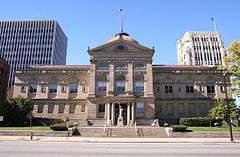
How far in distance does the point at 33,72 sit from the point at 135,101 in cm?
2369

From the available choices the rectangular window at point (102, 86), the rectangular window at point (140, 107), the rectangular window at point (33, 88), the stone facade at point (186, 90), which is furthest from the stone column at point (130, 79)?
→ the rectangular window at point (33, 88)

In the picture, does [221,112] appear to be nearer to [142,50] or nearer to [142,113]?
[142,113]

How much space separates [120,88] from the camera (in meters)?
55.4

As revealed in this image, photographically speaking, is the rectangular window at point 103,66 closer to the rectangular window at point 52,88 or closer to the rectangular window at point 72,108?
the rectangular window at point 72,108

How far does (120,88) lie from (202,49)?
79.3 m

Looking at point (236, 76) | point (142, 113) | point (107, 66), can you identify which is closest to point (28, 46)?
point (107, 66)

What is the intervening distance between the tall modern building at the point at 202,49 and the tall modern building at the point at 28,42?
200ft

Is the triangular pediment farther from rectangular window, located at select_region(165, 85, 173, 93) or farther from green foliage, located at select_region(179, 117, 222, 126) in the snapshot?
green foliage, located at select_region(179, 117, 222, 126)

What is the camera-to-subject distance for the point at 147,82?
55.3m

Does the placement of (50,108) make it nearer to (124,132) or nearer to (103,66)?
(103,66)

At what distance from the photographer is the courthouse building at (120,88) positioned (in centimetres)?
5366

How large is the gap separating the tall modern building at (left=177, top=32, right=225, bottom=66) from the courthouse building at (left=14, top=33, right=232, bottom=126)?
62564 mm

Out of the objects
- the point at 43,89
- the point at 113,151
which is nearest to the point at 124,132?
the point at 113,151

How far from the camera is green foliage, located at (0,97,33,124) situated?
5088 centimetres
